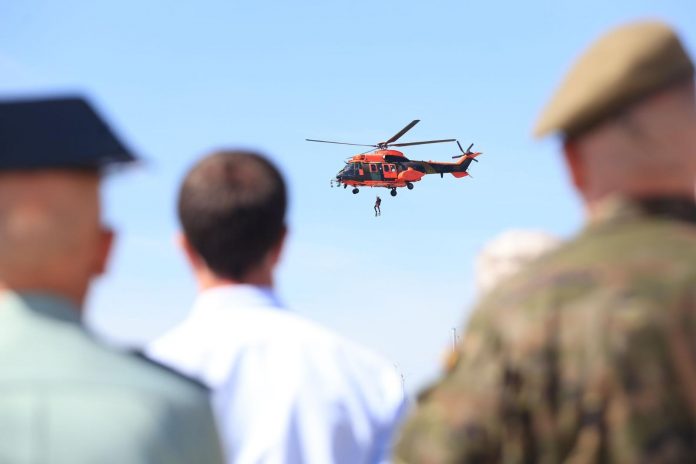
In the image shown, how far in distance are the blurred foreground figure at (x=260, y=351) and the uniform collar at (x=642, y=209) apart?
1482mm

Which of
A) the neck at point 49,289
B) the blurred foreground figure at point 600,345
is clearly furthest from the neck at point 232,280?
the blurred foreground figure at point 600,345

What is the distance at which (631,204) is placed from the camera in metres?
2.87

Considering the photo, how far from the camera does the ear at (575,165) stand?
296cm

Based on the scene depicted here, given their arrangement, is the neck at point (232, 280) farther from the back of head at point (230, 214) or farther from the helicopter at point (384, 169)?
the helicopter at point (384, 169)

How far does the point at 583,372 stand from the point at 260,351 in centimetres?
164

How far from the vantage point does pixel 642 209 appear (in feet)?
9.41

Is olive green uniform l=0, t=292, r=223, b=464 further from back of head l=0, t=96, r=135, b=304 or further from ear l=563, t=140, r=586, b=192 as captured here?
ear l=563, t=140, r=586, b=192

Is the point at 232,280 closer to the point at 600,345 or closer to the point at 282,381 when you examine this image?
the point at 282,381

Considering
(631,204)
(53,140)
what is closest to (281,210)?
(53,140)

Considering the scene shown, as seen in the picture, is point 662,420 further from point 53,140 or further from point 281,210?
point 281,210

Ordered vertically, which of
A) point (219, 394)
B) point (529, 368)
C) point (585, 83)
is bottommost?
point (219, 394)

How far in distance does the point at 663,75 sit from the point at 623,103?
0.13m

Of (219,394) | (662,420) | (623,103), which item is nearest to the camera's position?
(662,420)

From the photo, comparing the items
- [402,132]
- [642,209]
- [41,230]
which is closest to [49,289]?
[41,230]
